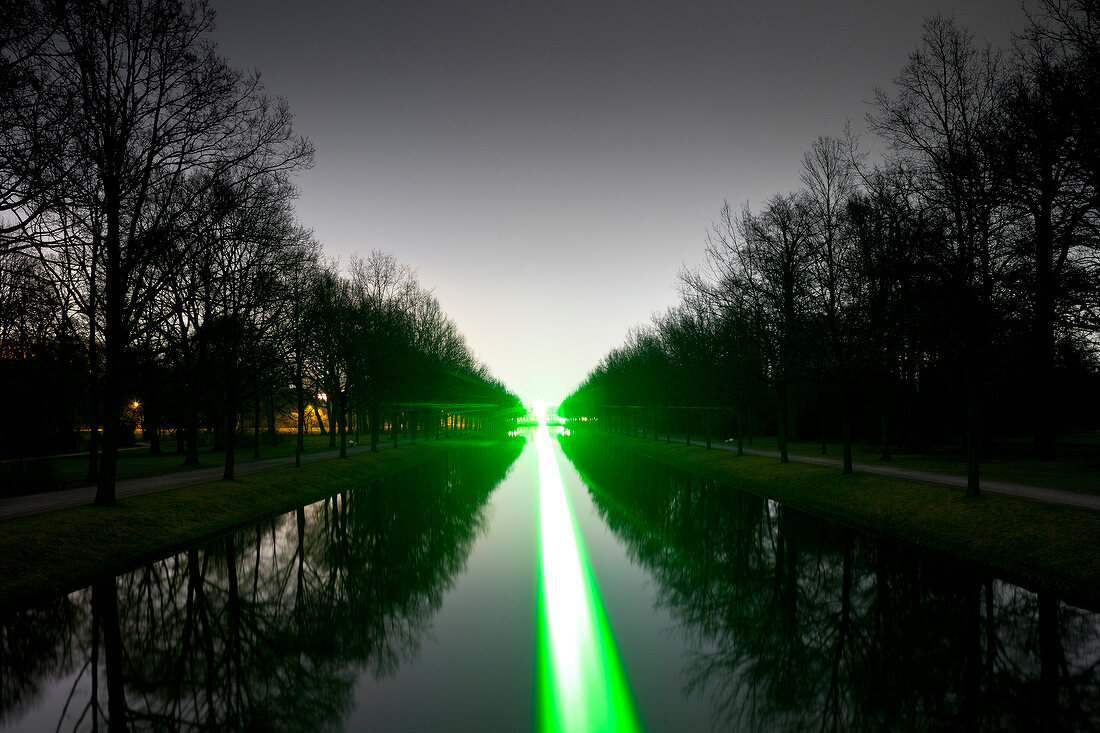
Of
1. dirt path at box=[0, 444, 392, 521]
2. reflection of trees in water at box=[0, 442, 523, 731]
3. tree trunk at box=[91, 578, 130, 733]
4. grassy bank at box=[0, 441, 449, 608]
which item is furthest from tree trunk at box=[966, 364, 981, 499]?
dirt path at box=[0, 444, 392, 521]

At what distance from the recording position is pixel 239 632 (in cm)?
895

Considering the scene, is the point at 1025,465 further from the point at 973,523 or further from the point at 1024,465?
the point at 973,523

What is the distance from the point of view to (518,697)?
6.88 m

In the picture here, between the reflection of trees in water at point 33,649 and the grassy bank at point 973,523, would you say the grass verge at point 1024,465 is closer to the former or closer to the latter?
the grassy bank at point 973,523

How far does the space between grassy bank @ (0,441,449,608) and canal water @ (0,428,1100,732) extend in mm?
708

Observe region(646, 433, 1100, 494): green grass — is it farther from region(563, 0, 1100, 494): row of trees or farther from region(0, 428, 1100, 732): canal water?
region(0, 428, 1100, 732): canal water

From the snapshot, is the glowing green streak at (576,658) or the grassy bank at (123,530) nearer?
the glowing green streak at (576,658)

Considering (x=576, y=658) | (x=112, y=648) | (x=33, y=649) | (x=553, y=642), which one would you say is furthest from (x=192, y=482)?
(x=576, y=658)

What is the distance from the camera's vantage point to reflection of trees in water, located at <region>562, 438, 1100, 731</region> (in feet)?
21.3

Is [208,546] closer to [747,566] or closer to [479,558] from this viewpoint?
[479,558]

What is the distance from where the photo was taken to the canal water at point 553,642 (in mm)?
6512

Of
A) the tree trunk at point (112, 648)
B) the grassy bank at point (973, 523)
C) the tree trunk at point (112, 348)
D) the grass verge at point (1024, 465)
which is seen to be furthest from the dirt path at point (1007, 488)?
the tree trunk at point (112, 348)

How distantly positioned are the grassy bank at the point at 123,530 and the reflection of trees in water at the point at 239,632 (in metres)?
0.65

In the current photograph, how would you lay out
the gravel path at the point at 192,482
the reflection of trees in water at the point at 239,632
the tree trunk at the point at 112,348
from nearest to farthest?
the reflection of trees in water at the point at 239,632 < the tree trunk at the point at 112,348 < the gravel path at the point at 192,482
